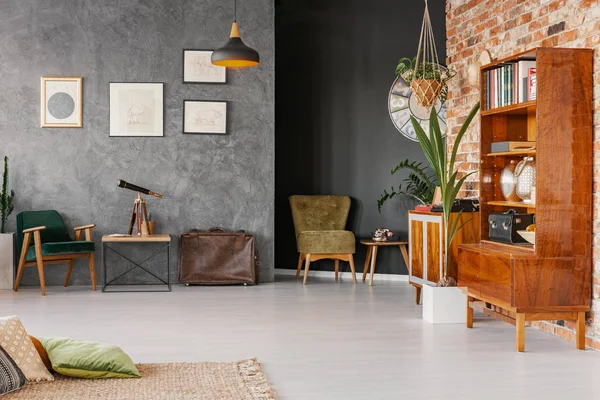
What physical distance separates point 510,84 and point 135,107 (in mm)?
4139

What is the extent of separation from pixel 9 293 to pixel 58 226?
30.7 inches

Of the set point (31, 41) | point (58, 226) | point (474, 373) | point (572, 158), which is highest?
point (31, 41)

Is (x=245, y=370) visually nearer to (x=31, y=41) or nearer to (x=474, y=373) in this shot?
(x=474, y=373)

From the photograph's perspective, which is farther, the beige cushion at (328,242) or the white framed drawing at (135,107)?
the beige cushion at (328,242)

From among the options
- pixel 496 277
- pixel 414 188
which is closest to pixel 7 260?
pixel 414 188

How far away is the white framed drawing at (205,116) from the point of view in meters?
8.27

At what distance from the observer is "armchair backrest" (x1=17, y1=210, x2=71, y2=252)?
7718mm

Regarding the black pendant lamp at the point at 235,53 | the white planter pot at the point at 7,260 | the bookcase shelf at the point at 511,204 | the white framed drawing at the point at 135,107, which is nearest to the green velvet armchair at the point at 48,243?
the white planter pot at the point at 7,260

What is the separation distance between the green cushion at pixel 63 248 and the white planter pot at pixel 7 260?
374 millimetres

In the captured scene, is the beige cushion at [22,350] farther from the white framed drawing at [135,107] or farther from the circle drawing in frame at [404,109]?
the circle drawing in frame at [404,109]

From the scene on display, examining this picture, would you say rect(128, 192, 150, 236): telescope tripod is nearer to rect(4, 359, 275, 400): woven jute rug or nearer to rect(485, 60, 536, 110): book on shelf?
rect(4, 359, 275, 400): woven jute rug

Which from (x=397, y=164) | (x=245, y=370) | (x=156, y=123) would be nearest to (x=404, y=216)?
(x=397, y=164)

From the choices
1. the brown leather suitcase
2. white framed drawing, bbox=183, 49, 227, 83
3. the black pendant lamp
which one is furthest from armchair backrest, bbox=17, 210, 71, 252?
the black pendant lamp

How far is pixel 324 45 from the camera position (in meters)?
9.20
